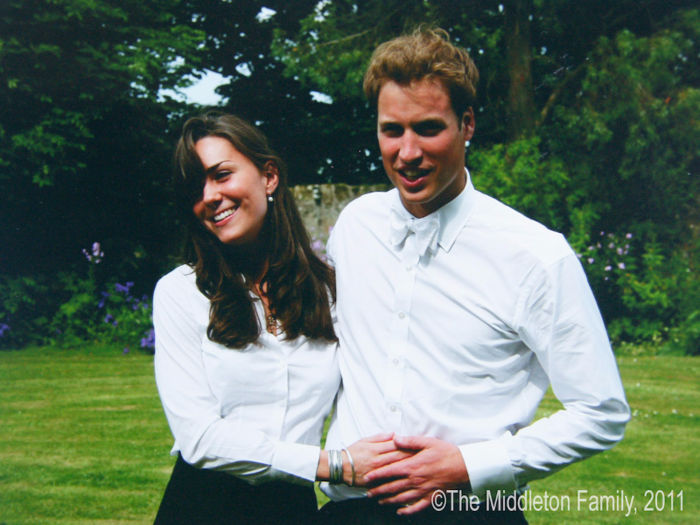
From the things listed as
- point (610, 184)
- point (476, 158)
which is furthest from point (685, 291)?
point (476, 158)

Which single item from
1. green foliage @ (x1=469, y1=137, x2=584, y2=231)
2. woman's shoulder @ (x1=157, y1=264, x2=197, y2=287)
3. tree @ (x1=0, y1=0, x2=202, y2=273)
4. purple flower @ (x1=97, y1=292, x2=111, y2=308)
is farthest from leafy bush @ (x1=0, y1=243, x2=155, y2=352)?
woman's shoulder @ (x1=157, y1=264, x2=197, y2=287)

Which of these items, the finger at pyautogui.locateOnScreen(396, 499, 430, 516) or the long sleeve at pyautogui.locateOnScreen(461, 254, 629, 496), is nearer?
the long sleeve at pyautogui.locateOnScreen(461, 254, 629, 496)

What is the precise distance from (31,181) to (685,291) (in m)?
9.13

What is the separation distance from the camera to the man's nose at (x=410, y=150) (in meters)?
2.12

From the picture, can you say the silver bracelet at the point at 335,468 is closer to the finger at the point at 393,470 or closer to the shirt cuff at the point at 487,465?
the finger at the point at 393,470

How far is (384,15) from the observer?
35.0 ft

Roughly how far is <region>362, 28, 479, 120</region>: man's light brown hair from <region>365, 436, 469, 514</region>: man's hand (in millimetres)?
1032

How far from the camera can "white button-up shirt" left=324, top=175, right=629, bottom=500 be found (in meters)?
1.97

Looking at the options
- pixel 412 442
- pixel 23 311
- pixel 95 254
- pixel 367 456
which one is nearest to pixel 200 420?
pixel 367 456

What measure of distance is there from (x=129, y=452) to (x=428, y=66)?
4.22 metres

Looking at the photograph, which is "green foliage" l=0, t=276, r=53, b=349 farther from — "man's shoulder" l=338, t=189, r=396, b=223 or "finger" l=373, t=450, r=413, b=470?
"finger" l=373, t=450, r=413, b=470

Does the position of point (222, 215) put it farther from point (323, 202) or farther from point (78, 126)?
point (78, 126)

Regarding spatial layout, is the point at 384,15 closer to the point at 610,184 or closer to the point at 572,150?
the point at 572,150

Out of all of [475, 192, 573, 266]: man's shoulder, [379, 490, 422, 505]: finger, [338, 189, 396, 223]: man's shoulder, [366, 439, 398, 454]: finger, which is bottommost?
[379, 490, 422, 505]: finger
